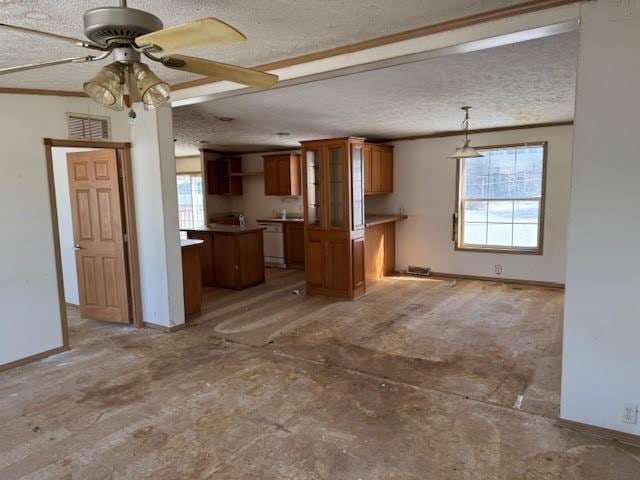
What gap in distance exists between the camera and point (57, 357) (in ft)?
12.7

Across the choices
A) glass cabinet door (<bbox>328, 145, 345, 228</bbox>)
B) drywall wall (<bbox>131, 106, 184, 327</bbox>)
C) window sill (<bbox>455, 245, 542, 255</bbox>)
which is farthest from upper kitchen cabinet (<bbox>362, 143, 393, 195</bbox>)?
drywall wall (<bbox>131, 106, 184, 327</bbox>)

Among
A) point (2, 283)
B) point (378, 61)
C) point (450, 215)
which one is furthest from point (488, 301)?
point (2, 283)

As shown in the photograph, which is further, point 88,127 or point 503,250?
point 503,250

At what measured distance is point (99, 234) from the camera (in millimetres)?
4633

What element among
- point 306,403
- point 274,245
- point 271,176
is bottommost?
point 306,403

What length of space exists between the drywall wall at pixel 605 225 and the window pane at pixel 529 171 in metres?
4.07

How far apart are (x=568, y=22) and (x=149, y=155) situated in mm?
3675

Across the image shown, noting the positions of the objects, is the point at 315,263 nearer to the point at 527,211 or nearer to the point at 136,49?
the point at 527,211

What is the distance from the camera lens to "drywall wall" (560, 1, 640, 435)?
224 centimetres

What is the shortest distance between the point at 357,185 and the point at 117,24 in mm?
4413

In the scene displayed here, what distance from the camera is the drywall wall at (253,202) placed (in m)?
8.55

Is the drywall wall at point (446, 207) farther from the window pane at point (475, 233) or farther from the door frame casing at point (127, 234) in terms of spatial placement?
the door frame casing at point (127, 234)

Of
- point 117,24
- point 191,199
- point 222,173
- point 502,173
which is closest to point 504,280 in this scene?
point 502,173

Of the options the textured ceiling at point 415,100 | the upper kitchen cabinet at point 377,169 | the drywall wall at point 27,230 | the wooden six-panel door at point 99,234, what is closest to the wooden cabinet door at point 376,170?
the upper kitchen cabinet at point 377,169
